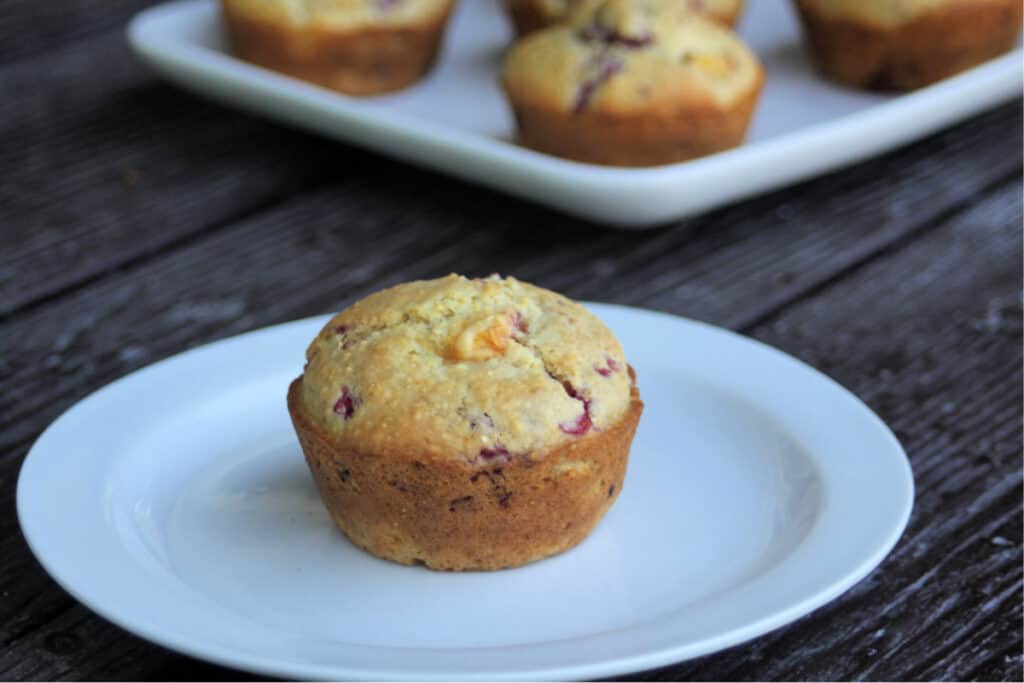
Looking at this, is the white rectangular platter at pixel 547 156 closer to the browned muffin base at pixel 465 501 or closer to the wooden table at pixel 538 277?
Result: the wooden table at pixel 538 277

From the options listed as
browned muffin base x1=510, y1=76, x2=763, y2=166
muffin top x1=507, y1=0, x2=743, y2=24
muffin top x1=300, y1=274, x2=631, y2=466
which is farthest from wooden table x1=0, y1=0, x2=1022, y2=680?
muffin top x1=507, y1=0, x2=743, y2=24

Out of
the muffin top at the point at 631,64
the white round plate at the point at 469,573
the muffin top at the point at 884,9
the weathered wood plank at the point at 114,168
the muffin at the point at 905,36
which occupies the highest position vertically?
the white round plate at the point at 469,573

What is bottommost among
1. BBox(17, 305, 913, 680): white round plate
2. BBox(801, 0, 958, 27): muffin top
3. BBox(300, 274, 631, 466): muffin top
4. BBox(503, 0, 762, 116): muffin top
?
BBox(801, 0, 958, 27): muffin top

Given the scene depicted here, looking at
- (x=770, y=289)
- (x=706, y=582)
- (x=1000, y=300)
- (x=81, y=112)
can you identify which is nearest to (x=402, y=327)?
(x=706, y=582)

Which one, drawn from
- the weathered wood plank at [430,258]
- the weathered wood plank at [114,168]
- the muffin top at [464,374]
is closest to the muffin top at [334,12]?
the weathered wood plank at [114,168]

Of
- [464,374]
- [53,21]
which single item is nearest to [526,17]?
[53,21]

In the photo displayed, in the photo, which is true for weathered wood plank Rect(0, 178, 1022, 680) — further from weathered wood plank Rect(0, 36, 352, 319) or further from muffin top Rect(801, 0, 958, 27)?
muffin top Rect(801, 0, 958, 27)
